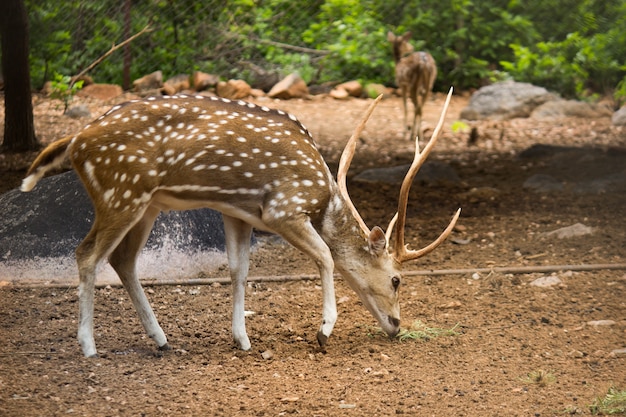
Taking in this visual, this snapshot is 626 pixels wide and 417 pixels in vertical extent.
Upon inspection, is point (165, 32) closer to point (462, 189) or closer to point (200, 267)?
point (462, 189)

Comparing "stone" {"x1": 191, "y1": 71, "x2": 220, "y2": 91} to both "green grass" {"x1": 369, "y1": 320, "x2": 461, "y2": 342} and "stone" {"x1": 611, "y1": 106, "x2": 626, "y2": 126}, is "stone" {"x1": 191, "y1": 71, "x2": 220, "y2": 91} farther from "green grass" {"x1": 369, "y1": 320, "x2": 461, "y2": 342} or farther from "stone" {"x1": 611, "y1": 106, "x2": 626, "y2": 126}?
"green grass" {"x1": 369, "y1": 320, "x2": 461, "y2": 342}

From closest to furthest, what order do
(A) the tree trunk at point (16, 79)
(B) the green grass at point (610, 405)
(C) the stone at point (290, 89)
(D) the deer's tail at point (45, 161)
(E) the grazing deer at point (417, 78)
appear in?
1. (B) the green grass at point (610, 405)
2. (D) the deer's tail at point (45, 161)
3. (A) the tree trunk at point (16, 79)
4. (E) the grazing deer at point (417, 78)
5. (C) the stone at point (290, 89)

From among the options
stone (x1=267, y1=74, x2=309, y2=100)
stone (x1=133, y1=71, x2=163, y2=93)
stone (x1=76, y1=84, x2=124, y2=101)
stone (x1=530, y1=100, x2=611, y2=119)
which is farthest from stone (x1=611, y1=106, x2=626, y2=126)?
stone (x1=76, y1=84, x2=124, y2=101)

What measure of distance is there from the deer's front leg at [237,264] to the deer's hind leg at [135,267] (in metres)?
0.37

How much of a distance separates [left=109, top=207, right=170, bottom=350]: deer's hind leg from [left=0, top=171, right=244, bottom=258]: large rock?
1.30 metres

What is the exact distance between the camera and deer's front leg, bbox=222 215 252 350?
461 centimetres

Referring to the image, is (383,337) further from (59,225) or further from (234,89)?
(234,89)

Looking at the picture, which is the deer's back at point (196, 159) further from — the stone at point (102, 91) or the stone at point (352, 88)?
the stone at point (352, 88)

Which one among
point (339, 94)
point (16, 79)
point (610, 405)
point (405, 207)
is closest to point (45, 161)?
point (405, 207)

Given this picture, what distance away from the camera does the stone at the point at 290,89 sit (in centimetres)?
1071

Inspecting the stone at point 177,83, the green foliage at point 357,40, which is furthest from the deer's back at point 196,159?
the stone at point 177,83

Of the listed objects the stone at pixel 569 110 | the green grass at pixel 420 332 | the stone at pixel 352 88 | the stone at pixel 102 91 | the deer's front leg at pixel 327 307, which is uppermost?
the deer's front leg at pixel 327 307

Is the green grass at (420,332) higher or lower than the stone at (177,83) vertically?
higher

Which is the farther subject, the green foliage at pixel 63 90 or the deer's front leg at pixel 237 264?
the green foliage at pixel 63 90
